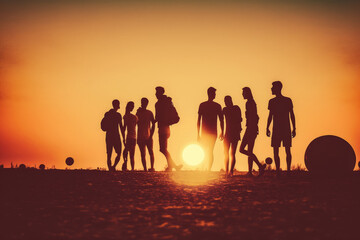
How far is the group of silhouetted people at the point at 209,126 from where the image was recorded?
40.6 feet

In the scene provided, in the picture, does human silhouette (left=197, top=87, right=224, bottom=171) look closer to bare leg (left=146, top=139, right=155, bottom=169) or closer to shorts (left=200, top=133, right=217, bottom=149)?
shorts (left=200, top=133, right=217, bottom=149)

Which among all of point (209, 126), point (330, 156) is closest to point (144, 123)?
point (209, 126)

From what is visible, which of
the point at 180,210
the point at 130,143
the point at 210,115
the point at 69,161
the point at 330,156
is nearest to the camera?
the point at 180,210

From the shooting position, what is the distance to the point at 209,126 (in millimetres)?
13500

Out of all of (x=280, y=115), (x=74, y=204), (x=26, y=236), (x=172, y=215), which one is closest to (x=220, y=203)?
(x=172, y=215)

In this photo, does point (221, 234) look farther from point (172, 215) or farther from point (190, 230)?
point (172, 215)

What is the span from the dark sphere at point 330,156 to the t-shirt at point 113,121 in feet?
19.3

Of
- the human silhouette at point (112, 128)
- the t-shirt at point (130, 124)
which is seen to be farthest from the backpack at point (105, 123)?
the t-shirt at point (130, 124)

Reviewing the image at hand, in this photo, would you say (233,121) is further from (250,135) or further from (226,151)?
(226,151)

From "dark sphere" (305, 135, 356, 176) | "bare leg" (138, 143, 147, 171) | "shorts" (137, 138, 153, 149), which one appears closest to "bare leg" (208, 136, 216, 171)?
"shorts" (137, 138, 153, 149)

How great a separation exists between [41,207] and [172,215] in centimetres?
212

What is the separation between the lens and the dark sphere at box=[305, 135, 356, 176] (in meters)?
14.4

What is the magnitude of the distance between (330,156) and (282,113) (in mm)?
3051

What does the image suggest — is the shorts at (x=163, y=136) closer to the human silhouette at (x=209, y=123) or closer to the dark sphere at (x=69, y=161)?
the human silhouette at (x=209, y=123)
